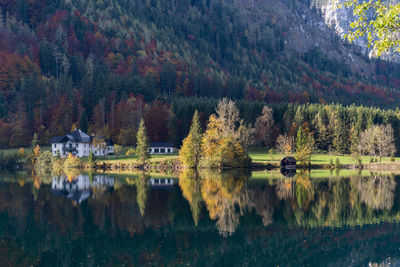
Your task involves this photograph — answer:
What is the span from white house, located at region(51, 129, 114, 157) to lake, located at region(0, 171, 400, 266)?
55.7 meters

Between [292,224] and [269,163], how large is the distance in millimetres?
63828

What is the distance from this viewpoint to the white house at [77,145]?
11094 centimetres

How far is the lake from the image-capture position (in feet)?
85.4

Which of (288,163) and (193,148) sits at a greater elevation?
(193,148)

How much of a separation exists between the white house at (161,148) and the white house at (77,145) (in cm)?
1202

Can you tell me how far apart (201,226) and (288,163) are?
65809 mm

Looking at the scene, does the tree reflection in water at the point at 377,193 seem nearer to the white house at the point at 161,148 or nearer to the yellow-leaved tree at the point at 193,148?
the yellow-leaved tree at the point at 193,148

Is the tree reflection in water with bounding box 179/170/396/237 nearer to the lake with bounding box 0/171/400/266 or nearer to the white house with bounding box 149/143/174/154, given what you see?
the lake with bounding box 0/171/400/266

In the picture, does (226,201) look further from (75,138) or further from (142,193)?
(75,138)

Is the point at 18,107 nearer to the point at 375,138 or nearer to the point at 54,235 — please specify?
the point at 375,138

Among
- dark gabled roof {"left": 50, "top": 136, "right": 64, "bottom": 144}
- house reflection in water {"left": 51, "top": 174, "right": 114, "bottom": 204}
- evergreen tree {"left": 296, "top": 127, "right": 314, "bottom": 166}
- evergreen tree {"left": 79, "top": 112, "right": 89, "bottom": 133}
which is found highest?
evergreen tree {"left": 79, "top": 112, "right": 89, "bottom": 133}

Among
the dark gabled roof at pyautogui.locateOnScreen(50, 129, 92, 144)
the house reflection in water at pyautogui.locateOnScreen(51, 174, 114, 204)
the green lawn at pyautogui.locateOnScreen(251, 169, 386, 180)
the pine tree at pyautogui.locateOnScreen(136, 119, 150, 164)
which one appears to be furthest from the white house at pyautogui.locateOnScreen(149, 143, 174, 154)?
the house reflection in water at pyautogui.locateOnScreen(51, 174, 114, 204)

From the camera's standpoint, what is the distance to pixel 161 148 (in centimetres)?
11462

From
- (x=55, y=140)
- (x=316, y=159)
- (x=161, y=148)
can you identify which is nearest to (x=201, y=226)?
(x=316, y=159)
